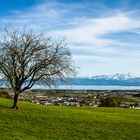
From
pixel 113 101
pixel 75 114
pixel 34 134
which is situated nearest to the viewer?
pixel 34 134

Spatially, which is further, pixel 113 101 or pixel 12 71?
pixel 113 101

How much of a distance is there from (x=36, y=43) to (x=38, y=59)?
1859 millimetres

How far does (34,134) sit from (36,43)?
43.7 ft

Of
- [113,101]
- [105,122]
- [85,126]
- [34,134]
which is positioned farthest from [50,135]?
[113,101]

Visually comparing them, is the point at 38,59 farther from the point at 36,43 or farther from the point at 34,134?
the point at 34,134

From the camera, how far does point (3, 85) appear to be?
48.8m

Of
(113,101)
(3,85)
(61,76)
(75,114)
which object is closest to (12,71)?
(3,85)

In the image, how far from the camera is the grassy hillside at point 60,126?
1512 inches

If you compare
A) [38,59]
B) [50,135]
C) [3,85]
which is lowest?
[50,135]

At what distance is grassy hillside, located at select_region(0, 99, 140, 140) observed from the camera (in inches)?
1512

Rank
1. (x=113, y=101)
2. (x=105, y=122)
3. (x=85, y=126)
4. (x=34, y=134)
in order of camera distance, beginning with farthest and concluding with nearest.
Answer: (x=113, y=101) < (x=105, y=122) < (x=85, y=126) < (x=34, y=134)

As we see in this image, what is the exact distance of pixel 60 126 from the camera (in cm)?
4306

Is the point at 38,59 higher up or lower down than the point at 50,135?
higher up

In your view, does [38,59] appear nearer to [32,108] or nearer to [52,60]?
[52,60]
